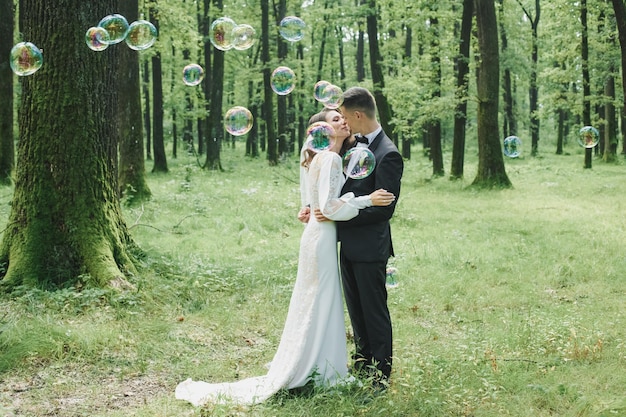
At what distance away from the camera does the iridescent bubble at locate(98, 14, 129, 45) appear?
690 centimetres

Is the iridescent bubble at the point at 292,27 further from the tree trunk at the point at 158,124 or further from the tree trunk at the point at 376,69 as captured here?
the tree trunk at the point at 158,124

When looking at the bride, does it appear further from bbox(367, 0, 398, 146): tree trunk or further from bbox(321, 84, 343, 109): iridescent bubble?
bbox(367, 0, 398, 146): tree trunk

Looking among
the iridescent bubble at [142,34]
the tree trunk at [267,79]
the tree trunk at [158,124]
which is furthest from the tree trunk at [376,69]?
the iridescent bubble at [142,34]

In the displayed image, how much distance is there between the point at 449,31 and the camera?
26250 mm

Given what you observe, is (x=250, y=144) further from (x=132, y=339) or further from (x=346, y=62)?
(x=132, y=339)

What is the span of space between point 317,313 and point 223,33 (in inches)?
175

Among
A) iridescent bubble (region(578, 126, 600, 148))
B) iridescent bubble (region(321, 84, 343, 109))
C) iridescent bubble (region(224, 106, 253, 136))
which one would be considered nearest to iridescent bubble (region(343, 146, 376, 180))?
iridescent bubble (region(321, 84, 343, 109))

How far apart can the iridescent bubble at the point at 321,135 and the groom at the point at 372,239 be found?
0.18 metres

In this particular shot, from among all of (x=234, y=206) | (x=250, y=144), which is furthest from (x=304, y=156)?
(x=250, y=144)

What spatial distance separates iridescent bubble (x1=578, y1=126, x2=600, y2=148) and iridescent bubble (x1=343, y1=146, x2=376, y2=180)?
593cm

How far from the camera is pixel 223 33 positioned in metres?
7.82

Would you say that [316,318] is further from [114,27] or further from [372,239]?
[114,27]

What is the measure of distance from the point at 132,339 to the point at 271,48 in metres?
30.5

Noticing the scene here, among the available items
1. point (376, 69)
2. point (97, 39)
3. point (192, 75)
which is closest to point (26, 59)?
point (97, 39)
